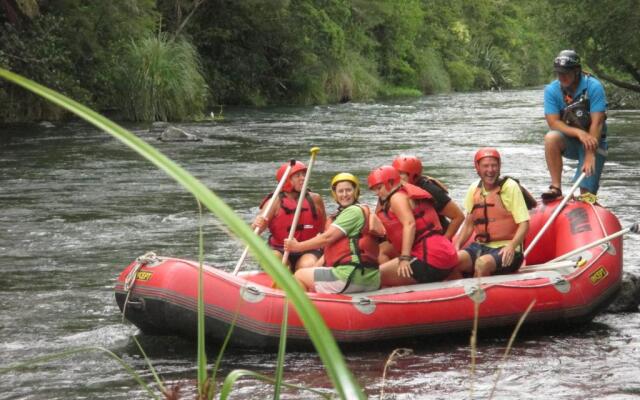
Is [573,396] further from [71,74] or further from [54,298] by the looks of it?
[71,74]

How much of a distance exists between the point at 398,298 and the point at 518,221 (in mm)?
1100

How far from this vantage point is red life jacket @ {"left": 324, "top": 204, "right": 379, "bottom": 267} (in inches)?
234

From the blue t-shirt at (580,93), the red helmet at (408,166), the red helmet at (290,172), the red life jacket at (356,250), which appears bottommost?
the red life jacket at (356,250)

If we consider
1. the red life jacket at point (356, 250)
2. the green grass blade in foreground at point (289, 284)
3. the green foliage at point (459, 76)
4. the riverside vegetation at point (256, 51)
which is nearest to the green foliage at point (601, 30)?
the riverside vegetation at point (256, 51)

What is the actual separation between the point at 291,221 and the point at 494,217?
1324mm

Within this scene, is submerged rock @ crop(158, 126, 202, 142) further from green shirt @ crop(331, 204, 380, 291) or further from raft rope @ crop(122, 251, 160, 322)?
green shirt @ crop(331, 204, 380, 291)

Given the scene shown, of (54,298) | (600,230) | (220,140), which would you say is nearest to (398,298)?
(600,230)

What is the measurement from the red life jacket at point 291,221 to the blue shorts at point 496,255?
1.00 meters

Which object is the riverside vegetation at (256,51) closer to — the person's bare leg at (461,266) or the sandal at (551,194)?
the sandal at (551,194)

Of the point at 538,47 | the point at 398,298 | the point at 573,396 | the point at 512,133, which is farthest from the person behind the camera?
the point at 538,47

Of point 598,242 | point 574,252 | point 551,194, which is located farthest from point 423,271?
point 551,194

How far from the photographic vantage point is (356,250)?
235 inches

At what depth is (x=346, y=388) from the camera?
1069mm

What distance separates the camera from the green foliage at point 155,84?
22.7 m
